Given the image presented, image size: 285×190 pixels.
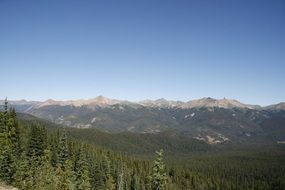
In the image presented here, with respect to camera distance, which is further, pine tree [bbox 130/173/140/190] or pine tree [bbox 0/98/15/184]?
pine tree [bbox 130/173/140/190]

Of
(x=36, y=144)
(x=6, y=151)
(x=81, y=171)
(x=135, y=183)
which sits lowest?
(x=135, y=183)

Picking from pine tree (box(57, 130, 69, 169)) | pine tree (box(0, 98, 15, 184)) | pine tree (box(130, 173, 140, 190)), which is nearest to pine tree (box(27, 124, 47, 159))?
pine tree (box(57, 130, 69, 169))

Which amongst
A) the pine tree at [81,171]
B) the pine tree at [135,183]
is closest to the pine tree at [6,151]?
the pine tree at [81,171]

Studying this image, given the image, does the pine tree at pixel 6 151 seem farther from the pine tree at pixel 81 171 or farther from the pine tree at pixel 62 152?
the pine tree at pixel 81 171

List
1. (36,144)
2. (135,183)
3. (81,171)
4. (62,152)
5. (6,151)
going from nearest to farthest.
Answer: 1. (6,151)
2. (36,144)
3. (62,152)
4. (81,171)
5. (135,183)

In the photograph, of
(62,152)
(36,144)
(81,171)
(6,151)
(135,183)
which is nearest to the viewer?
(6,151)

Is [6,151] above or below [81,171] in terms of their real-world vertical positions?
above

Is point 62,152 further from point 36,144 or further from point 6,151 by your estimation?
point 6,151

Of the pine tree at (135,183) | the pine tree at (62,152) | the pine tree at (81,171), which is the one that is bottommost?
the pine tree at (135,183)

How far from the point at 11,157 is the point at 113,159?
8278 cm

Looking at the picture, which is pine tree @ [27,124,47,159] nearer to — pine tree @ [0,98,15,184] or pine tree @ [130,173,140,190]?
pine tree @ [0,98,15,184]

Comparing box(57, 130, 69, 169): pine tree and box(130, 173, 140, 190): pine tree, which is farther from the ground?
box(57, 130, 69, 169): pine tree

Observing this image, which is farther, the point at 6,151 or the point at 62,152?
the point at 62,152

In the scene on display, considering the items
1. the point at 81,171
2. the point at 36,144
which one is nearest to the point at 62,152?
the point at 36,144
